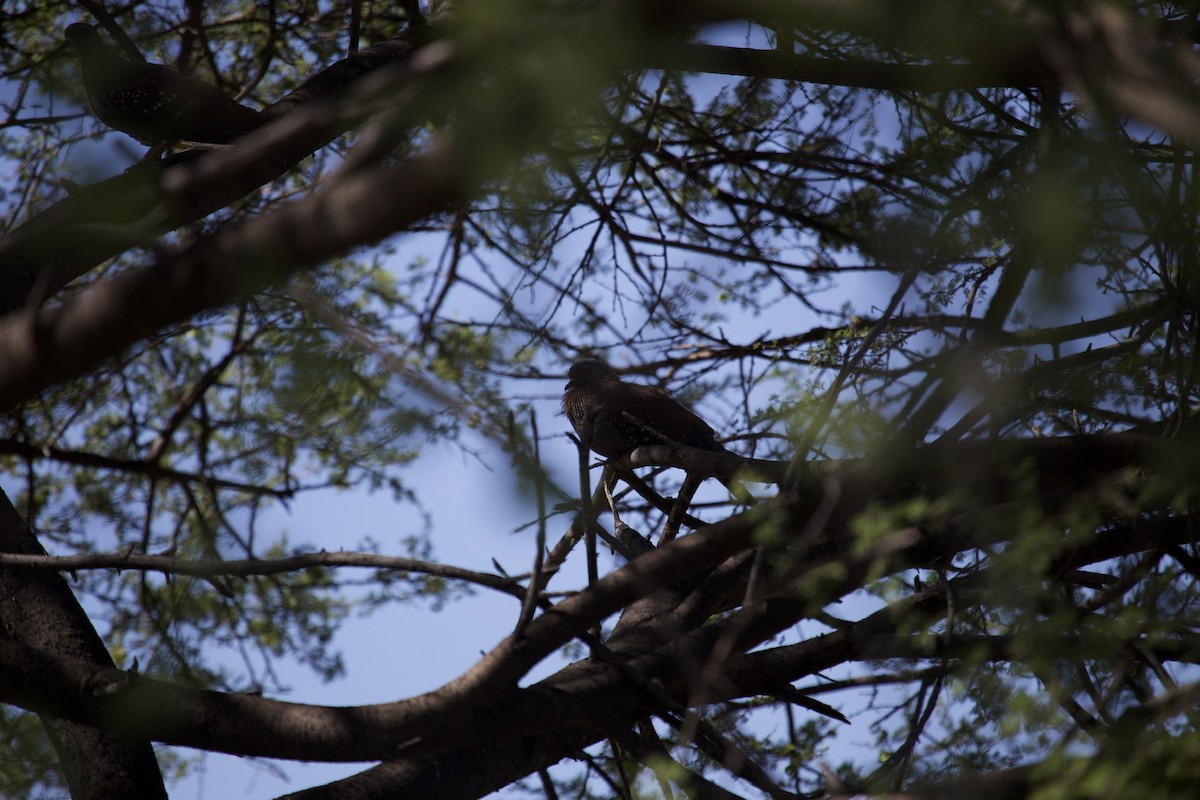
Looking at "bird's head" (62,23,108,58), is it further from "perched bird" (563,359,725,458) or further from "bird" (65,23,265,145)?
"perched bird" (563,359,725,458)

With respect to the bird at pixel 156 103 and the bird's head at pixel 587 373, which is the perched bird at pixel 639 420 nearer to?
the bird's head at pixel 587 373

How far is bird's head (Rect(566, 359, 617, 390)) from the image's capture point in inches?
197

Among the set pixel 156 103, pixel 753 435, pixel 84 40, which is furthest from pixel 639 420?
pixel 84 40

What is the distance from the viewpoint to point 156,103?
441 centimetres

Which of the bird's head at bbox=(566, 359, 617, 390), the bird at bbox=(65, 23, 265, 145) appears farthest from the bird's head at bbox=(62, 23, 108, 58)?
the bird's head at bbox=(566, 359, 617, 390)

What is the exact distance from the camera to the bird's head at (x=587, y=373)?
500cm

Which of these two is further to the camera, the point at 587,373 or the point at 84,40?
the point at 587,373

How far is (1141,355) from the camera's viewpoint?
309cm

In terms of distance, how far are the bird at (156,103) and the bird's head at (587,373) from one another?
2050 millimetres

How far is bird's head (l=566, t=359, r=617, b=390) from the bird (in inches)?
80.7

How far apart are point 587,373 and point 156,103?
2.51m

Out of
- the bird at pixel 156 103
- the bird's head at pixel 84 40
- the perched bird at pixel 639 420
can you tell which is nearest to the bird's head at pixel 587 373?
the perched bird at pixel 639 420

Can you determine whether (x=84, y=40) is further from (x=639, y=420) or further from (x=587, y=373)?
(x=639, y=420)

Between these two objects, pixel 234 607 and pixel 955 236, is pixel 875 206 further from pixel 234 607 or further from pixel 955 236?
pixel 234 607
